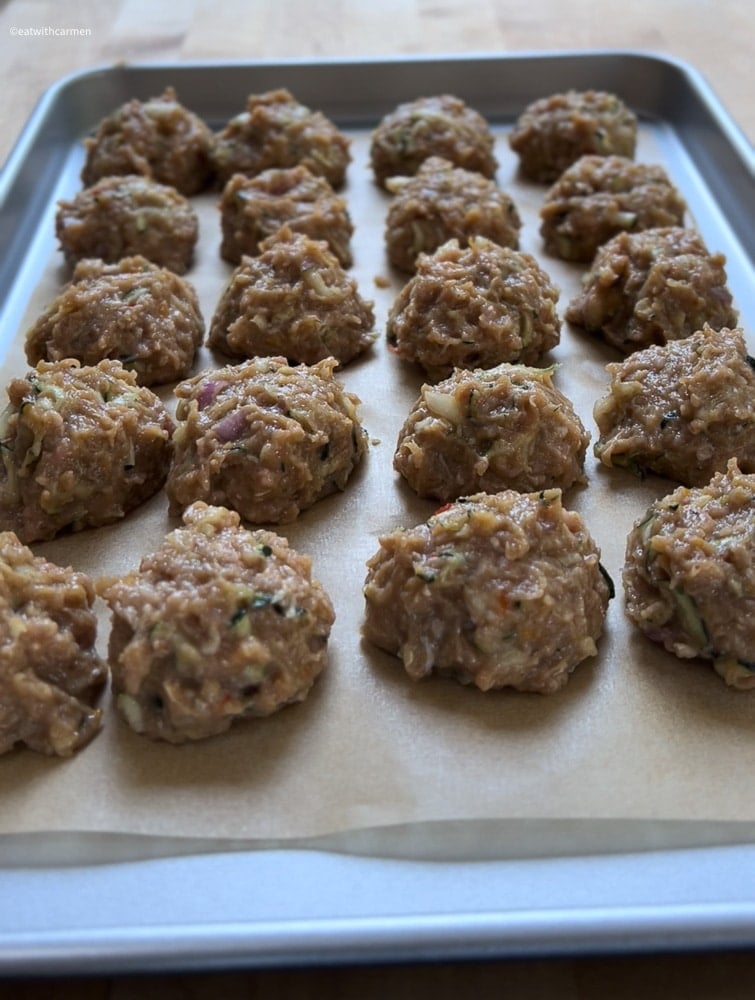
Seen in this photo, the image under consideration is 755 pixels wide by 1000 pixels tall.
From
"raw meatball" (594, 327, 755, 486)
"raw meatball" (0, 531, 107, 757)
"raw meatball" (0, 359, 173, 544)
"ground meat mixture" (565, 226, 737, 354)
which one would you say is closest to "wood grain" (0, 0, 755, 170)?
"ground meat mixture" (565, 226, 737, 354)

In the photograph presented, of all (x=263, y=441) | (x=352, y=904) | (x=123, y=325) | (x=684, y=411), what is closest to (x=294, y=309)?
(x=123, y=325)

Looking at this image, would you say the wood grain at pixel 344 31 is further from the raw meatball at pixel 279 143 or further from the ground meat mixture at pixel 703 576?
the ground meat mixture at pixel 703 576

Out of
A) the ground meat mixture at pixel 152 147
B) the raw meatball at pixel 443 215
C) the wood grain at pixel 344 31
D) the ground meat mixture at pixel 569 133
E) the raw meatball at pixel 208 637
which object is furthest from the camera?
the wood grain at pixel 344 31

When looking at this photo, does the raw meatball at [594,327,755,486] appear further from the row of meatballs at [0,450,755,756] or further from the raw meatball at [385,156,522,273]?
the raw meatball at [385,156,522,273]

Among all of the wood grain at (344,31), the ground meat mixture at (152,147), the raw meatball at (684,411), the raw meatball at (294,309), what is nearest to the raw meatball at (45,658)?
the raw meatball at (294,309)

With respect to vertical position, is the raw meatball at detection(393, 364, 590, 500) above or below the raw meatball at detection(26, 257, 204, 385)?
above

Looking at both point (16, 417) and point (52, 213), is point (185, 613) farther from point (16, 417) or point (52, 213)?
point (52, 213)
